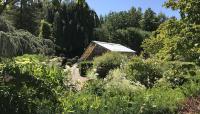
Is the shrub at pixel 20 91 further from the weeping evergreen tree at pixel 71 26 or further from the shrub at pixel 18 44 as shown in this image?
the weeping evergreen tree at pixel 71 26

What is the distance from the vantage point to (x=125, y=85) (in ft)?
47.9

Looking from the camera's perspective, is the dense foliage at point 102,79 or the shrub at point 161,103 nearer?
the dense foliage at point 102,79

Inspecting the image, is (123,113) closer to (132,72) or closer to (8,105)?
(8,105)

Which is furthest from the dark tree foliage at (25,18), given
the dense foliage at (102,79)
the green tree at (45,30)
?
the dense foliage at (102,79)

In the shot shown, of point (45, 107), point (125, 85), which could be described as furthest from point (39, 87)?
point (125, 85)

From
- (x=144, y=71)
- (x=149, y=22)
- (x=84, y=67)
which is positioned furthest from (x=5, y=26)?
(x=149, y=22)

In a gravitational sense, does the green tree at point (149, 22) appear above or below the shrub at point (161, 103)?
above

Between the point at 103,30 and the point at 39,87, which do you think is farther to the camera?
the point at 103,30

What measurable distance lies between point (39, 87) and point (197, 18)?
9086 millimetres

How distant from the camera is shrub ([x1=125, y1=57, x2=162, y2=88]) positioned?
20.4 metres

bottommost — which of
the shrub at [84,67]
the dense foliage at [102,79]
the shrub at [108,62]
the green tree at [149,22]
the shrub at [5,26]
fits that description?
the shrub at [84,67]

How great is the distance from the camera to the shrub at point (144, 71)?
20.4 metres

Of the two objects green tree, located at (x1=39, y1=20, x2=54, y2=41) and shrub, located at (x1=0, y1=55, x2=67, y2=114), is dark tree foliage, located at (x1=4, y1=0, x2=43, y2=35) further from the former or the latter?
shrub, located at (x1=0, y1=55, x2=67, y2=114)

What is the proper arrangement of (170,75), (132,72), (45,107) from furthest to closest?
(132,72)
(170,75)
(45,107)
